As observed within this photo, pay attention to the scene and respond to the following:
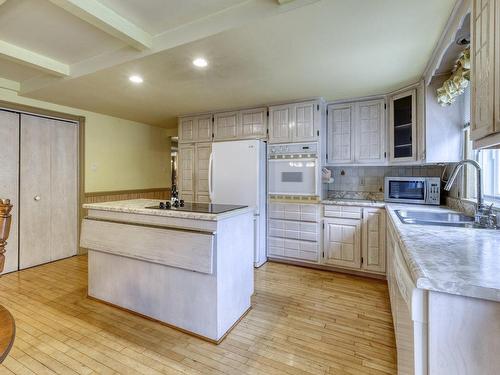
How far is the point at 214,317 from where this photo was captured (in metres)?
1.93

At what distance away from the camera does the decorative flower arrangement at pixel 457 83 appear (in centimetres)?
185

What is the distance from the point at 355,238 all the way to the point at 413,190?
898mm

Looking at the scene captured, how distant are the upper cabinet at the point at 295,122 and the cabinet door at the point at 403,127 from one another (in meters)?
0.89

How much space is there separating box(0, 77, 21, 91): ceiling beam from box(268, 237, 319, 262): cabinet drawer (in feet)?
12.7

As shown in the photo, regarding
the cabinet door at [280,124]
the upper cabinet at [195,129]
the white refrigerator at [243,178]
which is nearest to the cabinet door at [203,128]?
the upper cabinet at [195,129]

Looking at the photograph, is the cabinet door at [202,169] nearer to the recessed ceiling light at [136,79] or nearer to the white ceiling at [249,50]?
the white ceiling at [249,50]

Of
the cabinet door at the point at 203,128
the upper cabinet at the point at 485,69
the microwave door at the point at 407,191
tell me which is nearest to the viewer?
the upper cabinet at the point at 485,69

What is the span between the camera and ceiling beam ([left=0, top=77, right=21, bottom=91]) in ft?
10.4

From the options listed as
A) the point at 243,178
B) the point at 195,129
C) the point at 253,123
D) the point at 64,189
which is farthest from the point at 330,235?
the point at 64,189

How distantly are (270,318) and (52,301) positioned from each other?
2.17m

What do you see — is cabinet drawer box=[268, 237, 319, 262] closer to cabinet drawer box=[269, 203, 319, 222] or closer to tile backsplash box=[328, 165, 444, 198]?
cabinet drawer box=[269, 203, 319, 222]

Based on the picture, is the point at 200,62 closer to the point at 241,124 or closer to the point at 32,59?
the point at 241,124

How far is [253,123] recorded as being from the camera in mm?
3773

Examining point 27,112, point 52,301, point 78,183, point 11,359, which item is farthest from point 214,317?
point 27,112
